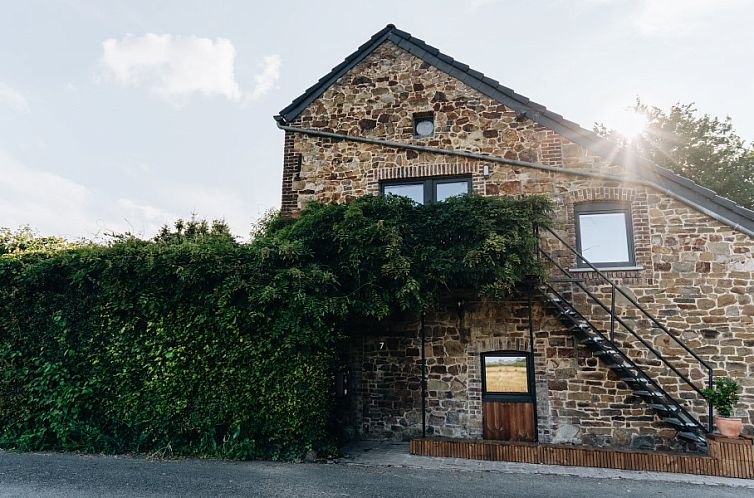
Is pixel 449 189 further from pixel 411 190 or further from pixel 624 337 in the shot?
pixel 624 337

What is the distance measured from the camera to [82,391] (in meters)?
7.52

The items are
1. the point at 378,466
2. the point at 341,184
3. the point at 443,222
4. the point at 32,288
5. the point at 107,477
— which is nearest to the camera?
the point at 107,477

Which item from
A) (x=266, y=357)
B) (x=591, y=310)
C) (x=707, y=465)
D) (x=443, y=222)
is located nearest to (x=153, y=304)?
(x=266, y=357)

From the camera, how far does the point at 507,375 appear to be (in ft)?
28.7

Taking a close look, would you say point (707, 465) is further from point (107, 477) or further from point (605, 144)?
point (107, 477)

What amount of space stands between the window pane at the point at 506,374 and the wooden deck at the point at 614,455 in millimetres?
1453

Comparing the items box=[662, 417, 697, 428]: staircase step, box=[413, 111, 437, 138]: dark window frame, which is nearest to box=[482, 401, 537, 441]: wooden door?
box=[662, 417, 697, 428]: staircase step

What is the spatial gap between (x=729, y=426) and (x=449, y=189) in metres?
6.09

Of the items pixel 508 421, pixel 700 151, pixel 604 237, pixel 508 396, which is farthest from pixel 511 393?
pixel 700 151

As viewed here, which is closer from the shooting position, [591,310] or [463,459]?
[463,459]

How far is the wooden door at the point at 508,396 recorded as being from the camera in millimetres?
8422

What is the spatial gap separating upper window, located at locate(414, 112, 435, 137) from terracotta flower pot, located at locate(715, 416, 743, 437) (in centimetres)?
718

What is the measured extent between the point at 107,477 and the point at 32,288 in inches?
156

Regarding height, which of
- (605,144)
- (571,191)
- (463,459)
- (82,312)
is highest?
(605,144)
